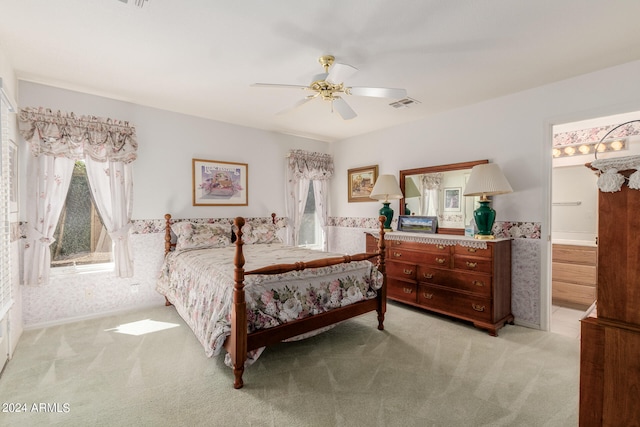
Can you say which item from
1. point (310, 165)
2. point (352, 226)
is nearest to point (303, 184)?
point (310, 165)

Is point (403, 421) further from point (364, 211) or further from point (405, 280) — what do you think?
point (364, 211)

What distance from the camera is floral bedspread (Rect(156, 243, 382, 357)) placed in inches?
87.7

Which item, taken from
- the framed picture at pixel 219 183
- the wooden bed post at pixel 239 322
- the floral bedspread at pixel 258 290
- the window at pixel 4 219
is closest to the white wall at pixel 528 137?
the floral bedspread at pixel 258 290

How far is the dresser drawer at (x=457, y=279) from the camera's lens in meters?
3.09

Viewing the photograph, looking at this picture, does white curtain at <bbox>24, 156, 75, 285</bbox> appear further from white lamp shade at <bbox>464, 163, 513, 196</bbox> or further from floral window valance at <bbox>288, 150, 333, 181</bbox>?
white lamp shade at <bbox>464, 163, 513, 196</bbox>

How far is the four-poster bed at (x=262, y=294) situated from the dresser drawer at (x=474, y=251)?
0.87 meters

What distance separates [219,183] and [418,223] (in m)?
2.91

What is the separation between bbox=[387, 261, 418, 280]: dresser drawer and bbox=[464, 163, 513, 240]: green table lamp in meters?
0.84

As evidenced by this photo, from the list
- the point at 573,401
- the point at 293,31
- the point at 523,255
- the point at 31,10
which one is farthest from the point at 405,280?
the point at 31,10

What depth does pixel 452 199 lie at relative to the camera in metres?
3.88

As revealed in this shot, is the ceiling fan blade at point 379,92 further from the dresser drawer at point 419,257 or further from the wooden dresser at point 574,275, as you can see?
the wooden dresser at point 574,275

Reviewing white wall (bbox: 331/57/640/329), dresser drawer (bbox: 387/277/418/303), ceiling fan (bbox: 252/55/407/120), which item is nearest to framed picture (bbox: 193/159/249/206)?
ceiling fan (bbox: 252/55/407/120)

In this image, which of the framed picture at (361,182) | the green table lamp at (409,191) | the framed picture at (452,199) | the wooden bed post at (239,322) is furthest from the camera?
the framed picture at (361,182)

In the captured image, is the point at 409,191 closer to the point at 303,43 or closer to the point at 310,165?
the point at 310,165
